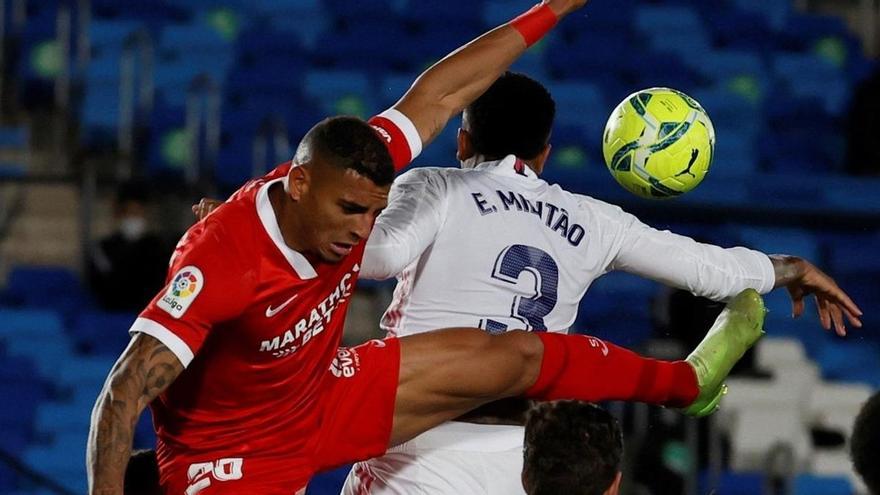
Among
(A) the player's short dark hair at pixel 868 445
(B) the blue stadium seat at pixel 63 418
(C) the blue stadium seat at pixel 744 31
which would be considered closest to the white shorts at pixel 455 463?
(A) the player's short dark hair at pixel 868 445

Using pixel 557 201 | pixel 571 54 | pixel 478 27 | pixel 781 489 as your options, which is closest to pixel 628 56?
pixel 571 54

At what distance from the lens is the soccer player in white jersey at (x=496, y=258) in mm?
4566

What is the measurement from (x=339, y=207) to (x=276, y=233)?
0.68 ft

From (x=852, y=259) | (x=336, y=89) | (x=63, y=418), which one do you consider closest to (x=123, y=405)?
(x=63, y=418)

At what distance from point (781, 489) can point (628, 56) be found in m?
4.08

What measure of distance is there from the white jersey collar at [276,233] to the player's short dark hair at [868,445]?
1.65m

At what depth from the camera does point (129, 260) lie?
8789mm

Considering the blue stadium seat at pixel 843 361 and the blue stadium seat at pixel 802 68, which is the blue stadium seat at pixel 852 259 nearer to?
the blue stadium seat at pixel 843 361

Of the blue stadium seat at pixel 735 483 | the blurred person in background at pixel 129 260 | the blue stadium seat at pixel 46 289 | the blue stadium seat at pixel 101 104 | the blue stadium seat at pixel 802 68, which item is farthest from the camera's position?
the blue stadium seat at pixel 802 68

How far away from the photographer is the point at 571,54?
11.5 m

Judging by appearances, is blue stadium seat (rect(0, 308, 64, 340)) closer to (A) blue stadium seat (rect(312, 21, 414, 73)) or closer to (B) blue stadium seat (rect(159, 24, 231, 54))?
(B) blue stadium seat (rect(159, 24, 231, 54))

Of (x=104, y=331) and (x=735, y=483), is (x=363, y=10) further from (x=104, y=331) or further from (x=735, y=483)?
(x=735, y=483)

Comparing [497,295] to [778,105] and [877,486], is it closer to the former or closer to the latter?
[877,486]

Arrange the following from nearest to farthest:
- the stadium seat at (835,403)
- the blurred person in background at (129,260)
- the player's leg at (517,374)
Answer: the player's leg at (517,374) < the blurred person in background at (129,260) < the stadium seat at (835,403)
